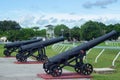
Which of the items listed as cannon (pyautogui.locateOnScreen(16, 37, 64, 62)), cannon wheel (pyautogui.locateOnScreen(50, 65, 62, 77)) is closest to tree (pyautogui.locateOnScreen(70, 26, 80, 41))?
cannon (pyautogui.locateOnScreen(16, 37, 64, 62))

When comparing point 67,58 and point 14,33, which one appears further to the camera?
point 14,33

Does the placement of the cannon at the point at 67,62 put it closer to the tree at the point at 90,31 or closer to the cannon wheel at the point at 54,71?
the cannon wheel at the point at 54,71

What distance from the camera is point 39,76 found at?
16.3m

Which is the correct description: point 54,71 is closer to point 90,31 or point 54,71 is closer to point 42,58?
point 42,58

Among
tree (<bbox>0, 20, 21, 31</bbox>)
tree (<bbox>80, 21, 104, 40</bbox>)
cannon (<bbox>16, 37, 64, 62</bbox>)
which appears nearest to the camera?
cannon (<bbox>16, 37, 64, 62</bbox>)

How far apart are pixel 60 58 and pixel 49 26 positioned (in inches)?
5333

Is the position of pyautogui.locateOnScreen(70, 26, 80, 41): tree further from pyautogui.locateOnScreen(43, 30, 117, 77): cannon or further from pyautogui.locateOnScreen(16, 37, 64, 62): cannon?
pyautogui.locateOnScreen(43, 30, 117, 77): cannon

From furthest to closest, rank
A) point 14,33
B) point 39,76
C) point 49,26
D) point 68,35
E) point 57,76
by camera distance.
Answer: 1. point 49,26
2. point 68,35
3. point 14,33
4. point 39,76
5. point 57,76

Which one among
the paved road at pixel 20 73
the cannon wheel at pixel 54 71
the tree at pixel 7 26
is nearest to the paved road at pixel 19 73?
the paved road at pixel 20 73

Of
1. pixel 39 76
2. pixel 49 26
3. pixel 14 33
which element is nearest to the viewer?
pixel 39 76

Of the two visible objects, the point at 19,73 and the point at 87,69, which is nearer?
the point at 87,69

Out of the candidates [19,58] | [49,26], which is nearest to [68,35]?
[49,26]

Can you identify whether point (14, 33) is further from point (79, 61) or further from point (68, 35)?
point (79, 61)

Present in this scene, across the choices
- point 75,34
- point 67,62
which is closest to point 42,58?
point 67,62
